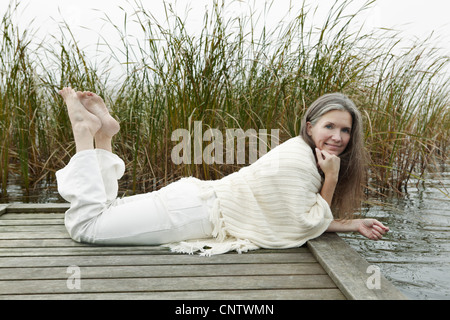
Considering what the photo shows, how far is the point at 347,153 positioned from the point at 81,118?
1254 millimetres

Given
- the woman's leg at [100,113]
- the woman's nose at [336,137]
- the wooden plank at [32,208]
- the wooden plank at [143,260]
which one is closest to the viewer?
the wooden plank at [143,260]

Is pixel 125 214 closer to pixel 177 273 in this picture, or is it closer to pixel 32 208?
pixel 177 273

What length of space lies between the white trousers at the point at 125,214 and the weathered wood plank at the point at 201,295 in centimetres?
52

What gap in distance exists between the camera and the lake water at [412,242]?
7.10ft

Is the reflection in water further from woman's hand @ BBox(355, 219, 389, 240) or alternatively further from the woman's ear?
the woman's ear

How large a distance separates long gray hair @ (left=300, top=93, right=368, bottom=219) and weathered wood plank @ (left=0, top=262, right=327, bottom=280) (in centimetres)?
55

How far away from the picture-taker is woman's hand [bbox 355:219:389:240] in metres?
2.00

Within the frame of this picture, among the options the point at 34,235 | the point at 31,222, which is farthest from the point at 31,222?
the point at 34,235

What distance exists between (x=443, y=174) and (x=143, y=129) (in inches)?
130

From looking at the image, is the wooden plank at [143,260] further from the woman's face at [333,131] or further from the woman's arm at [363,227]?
the woman's face at [333,131]

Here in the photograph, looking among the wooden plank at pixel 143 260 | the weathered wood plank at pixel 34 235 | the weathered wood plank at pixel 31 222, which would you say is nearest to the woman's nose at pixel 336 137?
the wooden plank at pixel 143 260

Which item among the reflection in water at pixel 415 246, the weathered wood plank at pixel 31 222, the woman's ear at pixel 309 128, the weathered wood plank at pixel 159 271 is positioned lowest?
the reflection in water at pixel 415 246

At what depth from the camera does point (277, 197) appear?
1.98 meters
